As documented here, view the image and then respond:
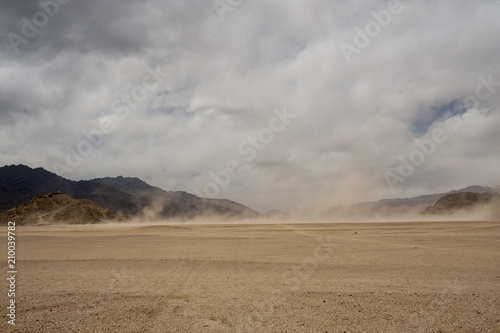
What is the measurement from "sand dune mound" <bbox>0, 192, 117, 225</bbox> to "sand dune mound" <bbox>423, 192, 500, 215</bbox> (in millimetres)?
128665

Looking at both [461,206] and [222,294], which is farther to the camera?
[461,206]

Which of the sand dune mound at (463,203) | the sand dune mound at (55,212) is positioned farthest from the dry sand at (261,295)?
the sand dune mound at (463,203)

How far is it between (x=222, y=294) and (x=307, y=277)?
4043 mm

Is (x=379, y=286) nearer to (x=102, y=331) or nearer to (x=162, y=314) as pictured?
(x=162, y=314)

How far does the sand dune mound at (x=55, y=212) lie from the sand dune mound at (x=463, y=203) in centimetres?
12866

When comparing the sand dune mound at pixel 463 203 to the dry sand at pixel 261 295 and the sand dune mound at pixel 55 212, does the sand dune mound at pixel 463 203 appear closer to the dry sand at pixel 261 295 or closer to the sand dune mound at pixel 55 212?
the sand dune mound at pixel 55 212

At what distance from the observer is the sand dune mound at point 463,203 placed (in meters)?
127

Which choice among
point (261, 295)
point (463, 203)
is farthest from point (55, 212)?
point (463, 203)

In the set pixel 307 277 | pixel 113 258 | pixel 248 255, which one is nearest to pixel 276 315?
pixel 307 277

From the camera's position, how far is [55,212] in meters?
93.1

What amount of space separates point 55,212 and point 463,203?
486ft

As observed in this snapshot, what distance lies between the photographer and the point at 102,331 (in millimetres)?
7289

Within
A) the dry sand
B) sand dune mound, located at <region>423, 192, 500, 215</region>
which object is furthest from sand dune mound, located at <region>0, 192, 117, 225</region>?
sand dune mound, located at <region>423, 192, 500, 215</region>

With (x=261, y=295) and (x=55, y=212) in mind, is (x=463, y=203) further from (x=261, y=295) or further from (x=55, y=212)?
(x=261, y=295)
